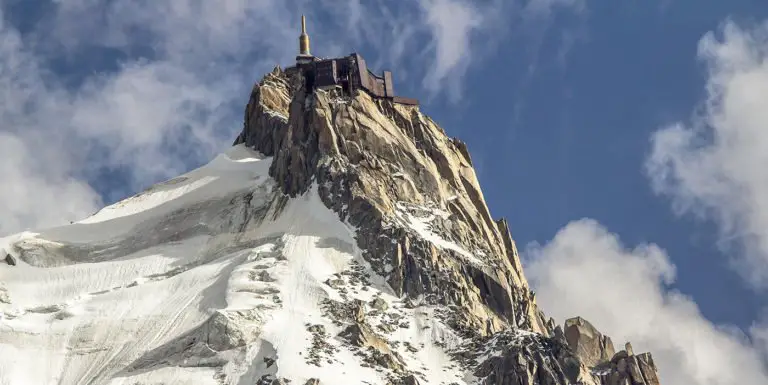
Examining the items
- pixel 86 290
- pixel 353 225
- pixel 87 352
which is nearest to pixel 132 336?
pixel 87 352

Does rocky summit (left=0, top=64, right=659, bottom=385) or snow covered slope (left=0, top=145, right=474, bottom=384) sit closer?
snow covered slope (left=0, top=145, right=474, bottom=384)

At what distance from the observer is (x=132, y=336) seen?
591ft

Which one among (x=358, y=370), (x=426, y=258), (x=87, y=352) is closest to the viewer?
(x=358, y=370)

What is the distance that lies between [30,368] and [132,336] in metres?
11.7

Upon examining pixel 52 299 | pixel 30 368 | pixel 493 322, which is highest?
pixel 493 322

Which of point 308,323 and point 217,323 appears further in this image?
point 308,323

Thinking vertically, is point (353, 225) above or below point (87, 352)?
above

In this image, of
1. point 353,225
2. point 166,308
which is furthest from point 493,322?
point 166,308

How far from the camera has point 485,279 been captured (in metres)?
195

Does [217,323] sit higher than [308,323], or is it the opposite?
[308,323]

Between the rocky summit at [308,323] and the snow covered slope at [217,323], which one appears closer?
the snow covered slope at [217,323]

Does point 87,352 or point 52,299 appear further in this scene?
point 52,299

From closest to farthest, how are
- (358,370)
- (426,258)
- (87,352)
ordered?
1. (358,370)
2. (87,352)
3. (426,258)

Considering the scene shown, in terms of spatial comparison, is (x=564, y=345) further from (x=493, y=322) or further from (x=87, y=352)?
(x=87, y=352)
